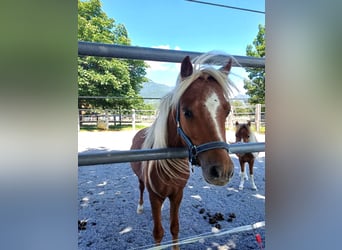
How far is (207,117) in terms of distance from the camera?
704mm

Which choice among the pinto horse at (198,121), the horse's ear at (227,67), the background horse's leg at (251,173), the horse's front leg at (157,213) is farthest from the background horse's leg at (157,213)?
the background horse's leg at (251,173)

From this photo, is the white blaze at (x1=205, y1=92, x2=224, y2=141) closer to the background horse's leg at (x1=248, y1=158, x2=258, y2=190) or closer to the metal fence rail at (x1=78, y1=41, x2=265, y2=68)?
the metal fence rail at (x1=78, y1=41, x2=265, y2=68)

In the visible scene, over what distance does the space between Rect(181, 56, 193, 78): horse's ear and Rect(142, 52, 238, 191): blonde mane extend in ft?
0.04

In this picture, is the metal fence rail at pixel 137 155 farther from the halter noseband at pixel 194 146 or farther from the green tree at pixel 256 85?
the green tree at pixel 256 85

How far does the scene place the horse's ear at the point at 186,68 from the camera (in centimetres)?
73

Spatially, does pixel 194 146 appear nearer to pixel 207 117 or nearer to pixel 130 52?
pixel 207 117

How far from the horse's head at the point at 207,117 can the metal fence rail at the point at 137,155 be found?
61 millimetres

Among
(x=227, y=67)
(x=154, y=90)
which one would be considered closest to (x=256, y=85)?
(x=227, y=67)

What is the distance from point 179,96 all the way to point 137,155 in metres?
0.26

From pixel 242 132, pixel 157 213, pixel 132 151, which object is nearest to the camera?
pixel 132 151

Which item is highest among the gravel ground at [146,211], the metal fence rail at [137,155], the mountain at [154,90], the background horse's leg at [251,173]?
the mountain at [154,90]
